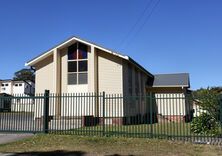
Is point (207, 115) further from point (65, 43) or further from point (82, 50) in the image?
point (65, 43)

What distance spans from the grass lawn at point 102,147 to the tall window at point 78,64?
9835mm

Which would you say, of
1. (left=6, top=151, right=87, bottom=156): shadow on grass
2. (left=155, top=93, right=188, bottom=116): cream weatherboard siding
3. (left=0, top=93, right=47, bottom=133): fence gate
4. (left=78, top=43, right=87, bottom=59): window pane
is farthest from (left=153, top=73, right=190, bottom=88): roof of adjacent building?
(left=6, top=151, right=87, bottom=156): shadow on grass

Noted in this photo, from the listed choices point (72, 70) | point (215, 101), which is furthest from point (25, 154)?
point (72, 70)

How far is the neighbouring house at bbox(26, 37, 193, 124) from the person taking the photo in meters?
23.6

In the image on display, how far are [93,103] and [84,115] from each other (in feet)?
4.76

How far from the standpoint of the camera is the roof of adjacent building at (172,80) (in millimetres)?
29578

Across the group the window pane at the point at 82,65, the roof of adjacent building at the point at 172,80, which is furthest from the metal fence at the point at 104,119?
the roof of adjacent building at the point at 172,80

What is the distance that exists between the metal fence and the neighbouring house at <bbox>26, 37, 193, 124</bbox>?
18cm

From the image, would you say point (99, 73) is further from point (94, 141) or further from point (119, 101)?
point (94, 141)

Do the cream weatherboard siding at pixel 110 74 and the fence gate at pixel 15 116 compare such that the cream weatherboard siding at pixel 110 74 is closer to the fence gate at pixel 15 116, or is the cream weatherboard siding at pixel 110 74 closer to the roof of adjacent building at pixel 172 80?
the fence gate at pixel 15 116

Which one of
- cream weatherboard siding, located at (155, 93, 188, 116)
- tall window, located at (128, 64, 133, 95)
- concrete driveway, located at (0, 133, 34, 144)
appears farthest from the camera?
tall window, located at (128, 64, 133, 95)

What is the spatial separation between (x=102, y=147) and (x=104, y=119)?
3551mm

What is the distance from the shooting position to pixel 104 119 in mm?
16562

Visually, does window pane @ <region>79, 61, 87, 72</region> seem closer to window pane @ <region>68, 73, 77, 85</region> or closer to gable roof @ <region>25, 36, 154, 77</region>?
window pane @ <region>68, 73, 77, 85</region>
